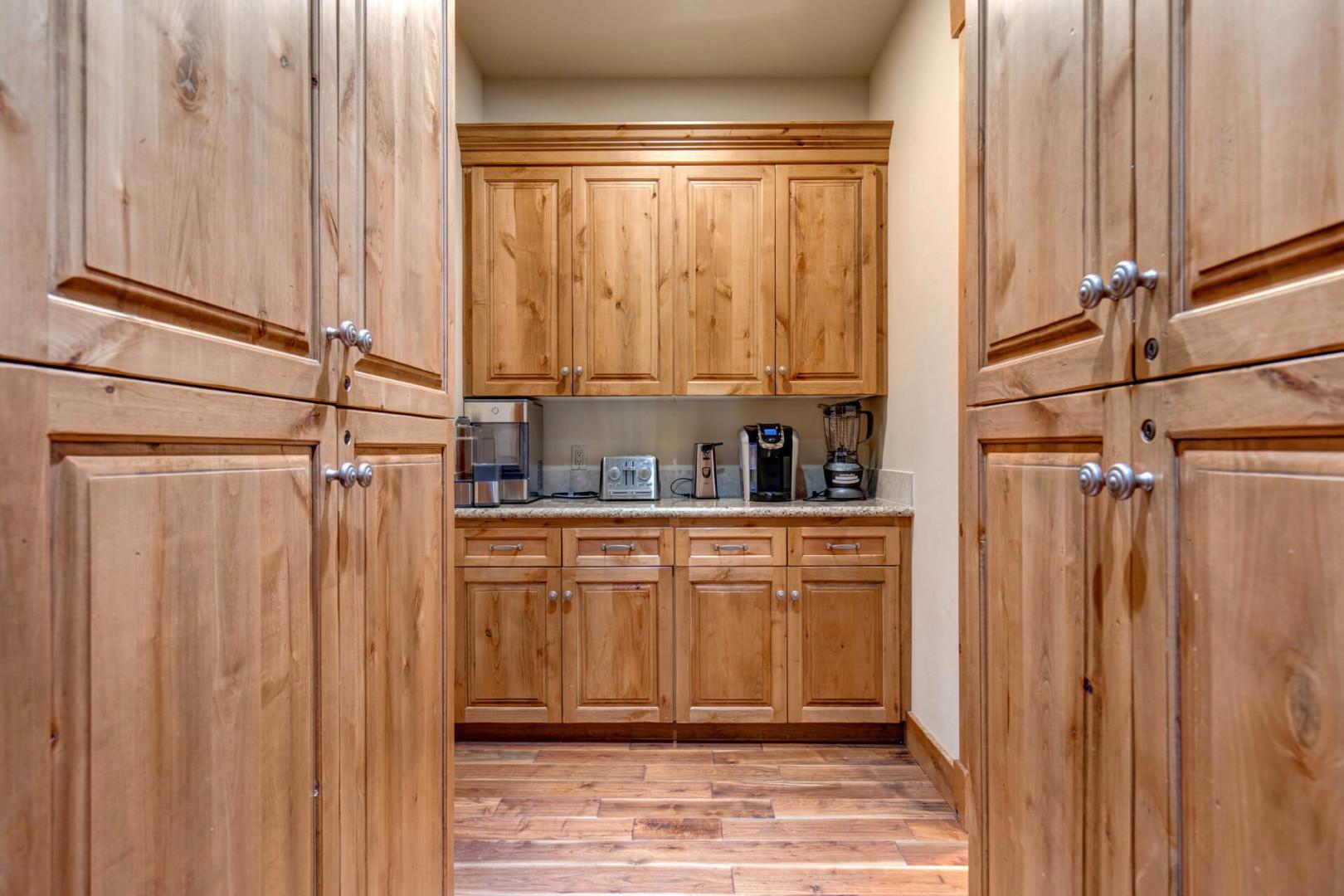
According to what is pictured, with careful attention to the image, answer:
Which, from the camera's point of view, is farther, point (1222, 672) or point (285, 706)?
point (285, 706)

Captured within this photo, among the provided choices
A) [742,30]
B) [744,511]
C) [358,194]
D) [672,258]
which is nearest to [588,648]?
[744,511]

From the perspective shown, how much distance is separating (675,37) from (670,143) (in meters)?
0.41

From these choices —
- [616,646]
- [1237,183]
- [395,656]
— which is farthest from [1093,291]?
[616,646]

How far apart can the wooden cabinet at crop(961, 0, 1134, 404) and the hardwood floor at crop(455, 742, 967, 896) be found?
137 centimetres

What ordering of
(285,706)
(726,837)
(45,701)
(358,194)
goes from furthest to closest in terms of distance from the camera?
(726,837)
(358,194)
(285,706)
(45,701)

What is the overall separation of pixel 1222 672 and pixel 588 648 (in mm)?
2238

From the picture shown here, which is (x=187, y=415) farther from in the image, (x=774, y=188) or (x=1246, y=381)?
(x=774, y=188)

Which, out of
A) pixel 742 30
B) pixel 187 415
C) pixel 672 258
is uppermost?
pixel 742 30

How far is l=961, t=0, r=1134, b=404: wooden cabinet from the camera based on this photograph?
729 mm

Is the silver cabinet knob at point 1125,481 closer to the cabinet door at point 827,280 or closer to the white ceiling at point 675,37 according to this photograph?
the cabinet door at point 827,280

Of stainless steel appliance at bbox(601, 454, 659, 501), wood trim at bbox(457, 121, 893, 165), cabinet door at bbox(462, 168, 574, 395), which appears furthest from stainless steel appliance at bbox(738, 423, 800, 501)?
wood trim at bbox(457, 121, 893, 165)

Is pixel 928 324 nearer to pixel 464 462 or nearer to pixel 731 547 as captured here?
pixel 731 547

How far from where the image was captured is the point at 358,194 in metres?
0.94

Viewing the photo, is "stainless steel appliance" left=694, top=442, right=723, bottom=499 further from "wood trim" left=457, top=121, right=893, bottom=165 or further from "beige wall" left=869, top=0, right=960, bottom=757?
"wood trim" left=457, top=121, right=893, bottom=165
